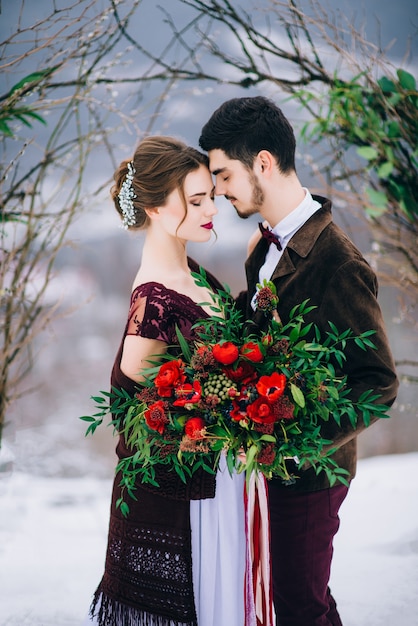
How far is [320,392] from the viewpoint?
1688 mm

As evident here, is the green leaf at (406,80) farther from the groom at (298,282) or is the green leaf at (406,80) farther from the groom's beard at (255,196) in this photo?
the groom's beard at (255,196)

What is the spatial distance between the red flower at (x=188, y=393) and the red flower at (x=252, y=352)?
0.14 meters

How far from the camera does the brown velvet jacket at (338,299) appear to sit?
6.15ft

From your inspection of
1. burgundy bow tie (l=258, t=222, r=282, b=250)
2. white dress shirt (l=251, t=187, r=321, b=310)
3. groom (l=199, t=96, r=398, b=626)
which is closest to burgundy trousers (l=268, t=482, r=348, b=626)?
groom (l=199, t=96, r=398, b=626)

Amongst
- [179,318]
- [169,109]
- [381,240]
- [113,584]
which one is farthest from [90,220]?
[113,584]

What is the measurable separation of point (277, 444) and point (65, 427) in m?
2.32

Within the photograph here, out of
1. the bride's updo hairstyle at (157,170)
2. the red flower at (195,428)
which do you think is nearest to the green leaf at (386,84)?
the bride's updo hairstyle at (157,170)

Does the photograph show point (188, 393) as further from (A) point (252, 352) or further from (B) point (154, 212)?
(B) point (154, 212)

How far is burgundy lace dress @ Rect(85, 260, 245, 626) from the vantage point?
1988 millimetres

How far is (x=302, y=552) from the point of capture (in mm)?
2033

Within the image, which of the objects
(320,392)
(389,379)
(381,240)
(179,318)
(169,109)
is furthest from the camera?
(169,109)

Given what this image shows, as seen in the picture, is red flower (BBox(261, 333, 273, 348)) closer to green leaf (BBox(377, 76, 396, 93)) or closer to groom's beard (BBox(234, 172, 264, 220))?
groom's beard (BBox(234, 172, 264, 220))

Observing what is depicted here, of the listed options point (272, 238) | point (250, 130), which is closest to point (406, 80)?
point (250, 130)

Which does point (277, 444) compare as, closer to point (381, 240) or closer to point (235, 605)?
point (235, 605)
